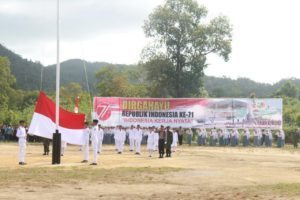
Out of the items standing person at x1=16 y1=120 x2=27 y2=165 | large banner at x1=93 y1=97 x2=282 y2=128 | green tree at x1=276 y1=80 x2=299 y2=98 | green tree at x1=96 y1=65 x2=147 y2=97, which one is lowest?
standing person at x1=16 y1=120 x2=27 y2=165

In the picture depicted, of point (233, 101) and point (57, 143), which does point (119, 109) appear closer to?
point (233, 101)

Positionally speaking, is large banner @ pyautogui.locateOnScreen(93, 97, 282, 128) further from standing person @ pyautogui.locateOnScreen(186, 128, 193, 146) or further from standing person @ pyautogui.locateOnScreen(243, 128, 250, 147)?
standing person @ pyautogui.locateOnScreen(186, 128, 193, 146)

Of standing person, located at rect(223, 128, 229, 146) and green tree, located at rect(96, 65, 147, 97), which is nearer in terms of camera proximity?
standing person, located at rect(223, 128, 229, 146)

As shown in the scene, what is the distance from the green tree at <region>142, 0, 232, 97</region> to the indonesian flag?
33987mm

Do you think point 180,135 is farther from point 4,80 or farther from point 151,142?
point 4,80

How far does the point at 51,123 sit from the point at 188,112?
21949mm

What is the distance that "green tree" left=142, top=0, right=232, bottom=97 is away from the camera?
58312mm

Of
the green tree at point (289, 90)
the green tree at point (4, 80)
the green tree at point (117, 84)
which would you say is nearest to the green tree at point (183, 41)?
the green tree at point (117, 84)

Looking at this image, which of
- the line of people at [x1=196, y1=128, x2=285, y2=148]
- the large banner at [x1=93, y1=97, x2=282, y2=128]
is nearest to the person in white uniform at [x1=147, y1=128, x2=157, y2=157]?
the large banner at [x1=93, y1=97, x2=282, y2=128]

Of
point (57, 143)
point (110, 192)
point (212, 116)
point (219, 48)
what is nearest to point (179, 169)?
point (57, 143)

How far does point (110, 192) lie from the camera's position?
46.6 ft

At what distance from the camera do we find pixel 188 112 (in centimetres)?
4456

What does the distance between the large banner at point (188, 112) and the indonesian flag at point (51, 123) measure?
19019mm

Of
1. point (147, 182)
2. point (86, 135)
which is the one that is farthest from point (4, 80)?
point (147, 182)
